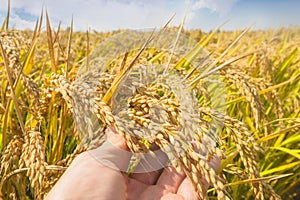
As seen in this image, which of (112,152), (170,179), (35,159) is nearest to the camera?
(35,159)

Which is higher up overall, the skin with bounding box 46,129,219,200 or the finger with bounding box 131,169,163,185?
the skin with bounding box 46,129,219,200

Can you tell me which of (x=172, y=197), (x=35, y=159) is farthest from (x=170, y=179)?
(x=35, y=159)

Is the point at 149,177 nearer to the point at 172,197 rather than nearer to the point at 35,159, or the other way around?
the point at 172,197

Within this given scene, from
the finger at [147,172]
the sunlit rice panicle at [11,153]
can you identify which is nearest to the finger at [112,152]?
the finger at [147,172]

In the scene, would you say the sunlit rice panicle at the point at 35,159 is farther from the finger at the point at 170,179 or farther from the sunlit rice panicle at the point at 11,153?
the finger at the point at 170,179

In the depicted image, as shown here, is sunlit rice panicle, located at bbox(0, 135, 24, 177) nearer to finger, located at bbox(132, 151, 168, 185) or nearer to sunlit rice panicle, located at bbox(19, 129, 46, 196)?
sunlit rice panicle, located at bbox(19, 129, 46, 196)

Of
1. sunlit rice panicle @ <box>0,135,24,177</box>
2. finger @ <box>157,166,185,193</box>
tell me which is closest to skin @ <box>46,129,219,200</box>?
finger @ <box>157,166,185,193</box>

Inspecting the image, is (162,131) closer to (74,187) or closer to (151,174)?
(74,187)

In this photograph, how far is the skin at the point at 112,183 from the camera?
980mm

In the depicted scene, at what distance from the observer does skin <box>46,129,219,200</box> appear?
98 centimetres

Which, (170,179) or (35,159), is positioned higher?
(35,159)

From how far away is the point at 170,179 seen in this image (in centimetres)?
117

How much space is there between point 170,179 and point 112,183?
0.69 feet

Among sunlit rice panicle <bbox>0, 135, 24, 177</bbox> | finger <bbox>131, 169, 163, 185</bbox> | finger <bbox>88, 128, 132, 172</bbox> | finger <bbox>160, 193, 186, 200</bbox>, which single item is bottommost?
finger <bbox>131, 169, 163, 185</bbox>
